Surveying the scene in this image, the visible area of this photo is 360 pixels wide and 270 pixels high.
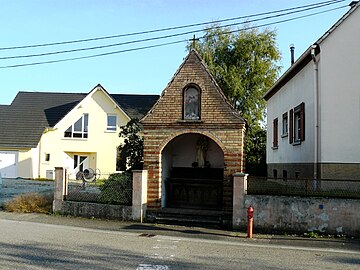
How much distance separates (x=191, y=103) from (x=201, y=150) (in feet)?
7.94

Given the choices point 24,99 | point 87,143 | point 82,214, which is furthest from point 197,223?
point 24,99

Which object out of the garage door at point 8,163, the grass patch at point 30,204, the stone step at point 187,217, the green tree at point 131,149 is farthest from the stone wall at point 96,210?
the garage door at point 8,163

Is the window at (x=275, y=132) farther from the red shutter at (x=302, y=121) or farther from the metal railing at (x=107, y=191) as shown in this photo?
the metal railing at (x=107, y=191)

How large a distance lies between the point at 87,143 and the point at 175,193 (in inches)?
828

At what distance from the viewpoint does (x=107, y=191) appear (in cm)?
1559

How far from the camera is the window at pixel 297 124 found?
61.8 feet

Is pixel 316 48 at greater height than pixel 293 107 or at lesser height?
greater

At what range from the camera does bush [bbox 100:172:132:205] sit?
604 inches

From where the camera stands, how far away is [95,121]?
118 ft

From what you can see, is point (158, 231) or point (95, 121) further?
point (95, 121)

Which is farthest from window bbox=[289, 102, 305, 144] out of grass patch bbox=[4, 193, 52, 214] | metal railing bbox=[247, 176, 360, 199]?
grass patch bbox=[4, 193, 52, 214]

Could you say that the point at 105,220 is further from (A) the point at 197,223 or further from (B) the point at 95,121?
(B) the point at 95,121

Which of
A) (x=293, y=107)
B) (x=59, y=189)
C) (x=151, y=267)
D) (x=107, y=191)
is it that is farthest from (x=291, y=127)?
(x=151, y=267)

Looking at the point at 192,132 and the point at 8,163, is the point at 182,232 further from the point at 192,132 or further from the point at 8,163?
the point at 8,163
